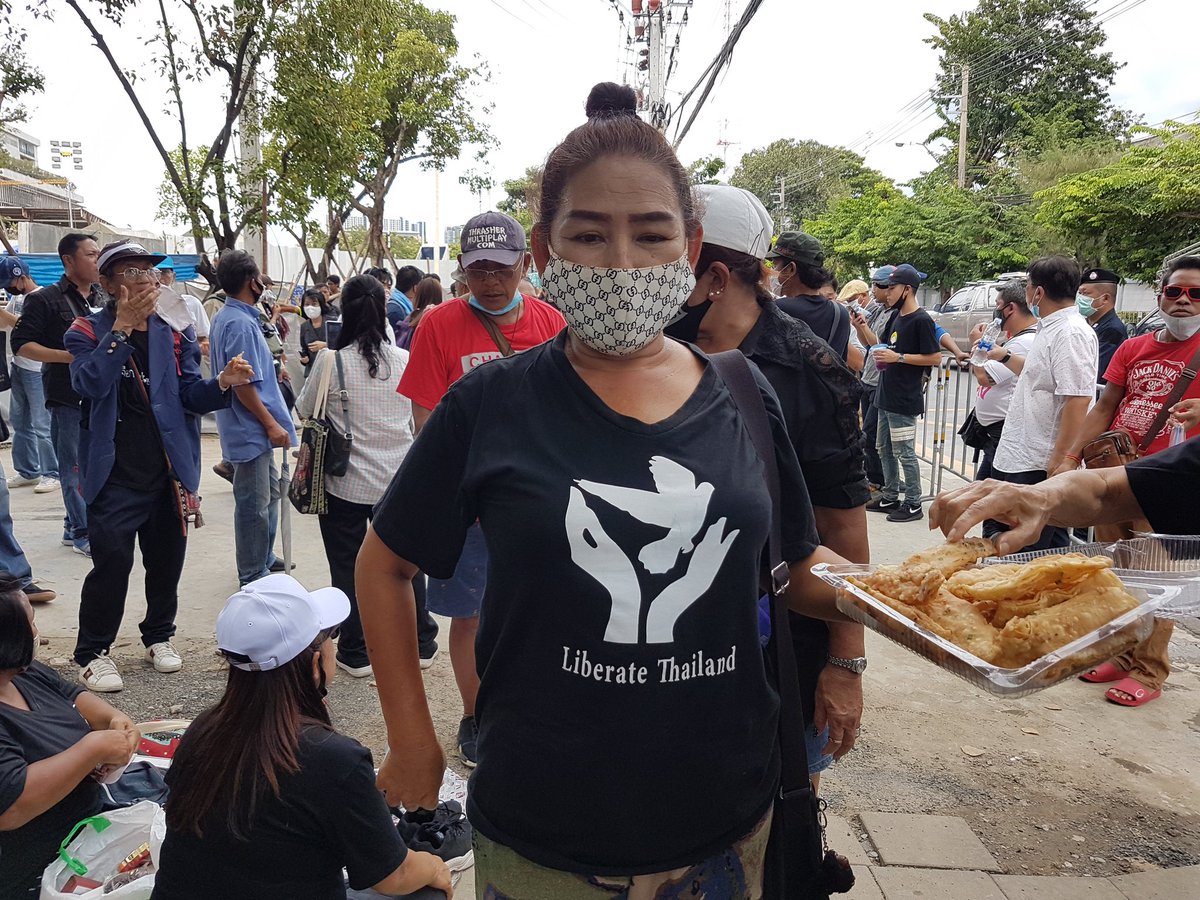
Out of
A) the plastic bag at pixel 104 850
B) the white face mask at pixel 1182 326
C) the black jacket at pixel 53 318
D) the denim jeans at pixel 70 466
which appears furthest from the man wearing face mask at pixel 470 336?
the denim jeans at pixel 70 466

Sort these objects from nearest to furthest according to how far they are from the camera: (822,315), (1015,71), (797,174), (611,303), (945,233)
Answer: (611,303) < (822,315) < (945,233) < (1015,71) < (797,174)

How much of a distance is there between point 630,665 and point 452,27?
28.3 m

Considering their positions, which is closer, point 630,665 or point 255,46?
point 630,665

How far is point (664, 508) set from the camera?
1371mm

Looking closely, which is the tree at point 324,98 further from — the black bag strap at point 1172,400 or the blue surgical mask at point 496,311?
the black bag strap at point 1172,400

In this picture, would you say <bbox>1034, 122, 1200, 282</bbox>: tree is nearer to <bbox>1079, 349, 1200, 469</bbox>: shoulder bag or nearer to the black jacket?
<bbox>1079, 349, 1200, 469</bbox>: shoulder bag

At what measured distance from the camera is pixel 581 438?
4.66 ft

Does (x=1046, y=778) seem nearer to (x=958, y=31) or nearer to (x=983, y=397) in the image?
(x=983, y=397)

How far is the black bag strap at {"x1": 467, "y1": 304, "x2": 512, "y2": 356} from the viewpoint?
3680mm

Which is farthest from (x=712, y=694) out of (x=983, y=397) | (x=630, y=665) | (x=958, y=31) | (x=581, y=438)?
(x=958, y=31)

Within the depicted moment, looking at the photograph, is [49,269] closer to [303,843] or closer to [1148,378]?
[303,843]

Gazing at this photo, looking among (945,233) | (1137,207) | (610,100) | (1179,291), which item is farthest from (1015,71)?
(610,100)

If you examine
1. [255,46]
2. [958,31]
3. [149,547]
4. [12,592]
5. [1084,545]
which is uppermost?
[958,31]

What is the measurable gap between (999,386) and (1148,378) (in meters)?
1.92
